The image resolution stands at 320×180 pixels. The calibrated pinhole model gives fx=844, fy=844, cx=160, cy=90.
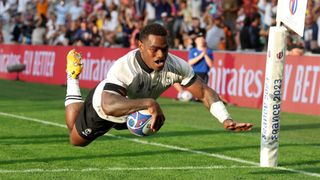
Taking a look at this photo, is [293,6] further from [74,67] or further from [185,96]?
[185,96]

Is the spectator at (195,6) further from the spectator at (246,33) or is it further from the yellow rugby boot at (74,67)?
the yellow rugby boot at (74,67)

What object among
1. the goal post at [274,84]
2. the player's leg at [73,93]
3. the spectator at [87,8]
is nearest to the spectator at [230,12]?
the spectator at [87,8]

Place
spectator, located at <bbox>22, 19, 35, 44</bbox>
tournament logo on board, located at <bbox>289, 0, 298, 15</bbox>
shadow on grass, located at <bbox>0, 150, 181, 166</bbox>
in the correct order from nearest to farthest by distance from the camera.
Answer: shadow on grass, located at <bbox>0, 150, 181, 166</bbox> → tournament logo on board, located at <bbox>289, 0, 298, 15</bbox> → spectator, located at <bbox>22, 19, 35, 44</bbox>

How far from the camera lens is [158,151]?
1232 cm

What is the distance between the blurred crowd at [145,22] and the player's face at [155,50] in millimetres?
12316

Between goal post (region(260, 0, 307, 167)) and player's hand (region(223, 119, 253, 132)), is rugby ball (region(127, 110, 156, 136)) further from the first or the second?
goal post (region(260, 0, 307, 167))

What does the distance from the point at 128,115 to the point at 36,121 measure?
7.51m

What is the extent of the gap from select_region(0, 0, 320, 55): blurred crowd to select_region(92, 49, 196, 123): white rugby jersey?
11.6m

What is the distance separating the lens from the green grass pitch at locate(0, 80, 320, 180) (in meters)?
10.1

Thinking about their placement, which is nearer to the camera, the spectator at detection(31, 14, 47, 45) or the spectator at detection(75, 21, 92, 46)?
the spectator at detection(75, 21, 92, 46)

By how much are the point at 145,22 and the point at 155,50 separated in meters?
19.3

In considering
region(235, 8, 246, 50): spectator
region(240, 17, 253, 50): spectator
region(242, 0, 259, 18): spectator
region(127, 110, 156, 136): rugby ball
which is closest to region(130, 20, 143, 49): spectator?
Answer: region(235, 8, 246, 50): spectator

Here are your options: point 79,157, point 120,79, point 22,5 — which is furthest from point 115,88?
point 22,5

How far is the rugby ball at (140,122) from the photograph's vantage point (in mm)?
8789
